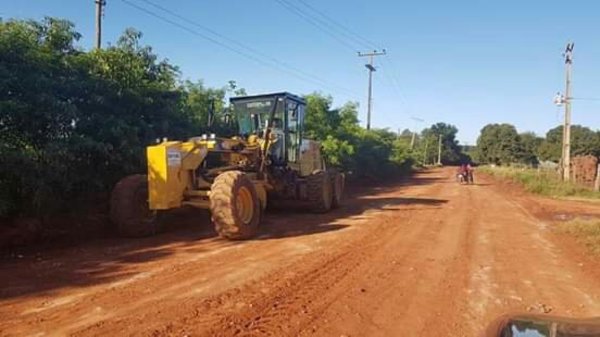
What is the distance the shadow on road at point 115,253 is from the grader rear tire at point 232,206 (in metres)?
0.24

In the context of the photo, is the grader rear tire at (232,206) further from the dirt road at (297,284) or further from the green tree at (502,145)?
the green tree at (502,145)

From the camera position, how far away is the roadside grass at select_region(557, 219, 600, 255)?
1030cm

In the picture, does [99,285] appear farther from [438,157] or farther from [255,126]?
[438,157]

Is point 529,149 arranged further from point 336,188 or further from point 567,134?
point 336,188

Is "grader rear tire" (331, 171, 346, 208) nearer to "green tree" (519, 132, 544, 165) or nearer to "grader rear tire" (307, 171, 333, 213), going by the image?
"grader rear tire" (307, 171, 333, 213)

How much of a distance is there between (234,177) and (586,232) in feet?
24.7

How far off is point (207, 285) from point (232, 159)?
541 centimetres

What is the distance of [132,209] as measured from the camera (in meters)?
10.0

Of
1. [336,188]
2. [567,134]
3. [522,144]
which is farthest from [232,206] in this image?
[522,144]

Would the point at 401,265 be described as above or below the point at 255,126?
below

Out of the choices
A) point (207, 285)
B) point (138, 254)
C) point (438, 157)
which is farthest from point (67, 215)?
point (438, 157)

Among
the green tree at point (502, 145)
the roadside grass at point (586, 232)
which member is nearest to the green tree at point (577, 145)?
the green tree at point (502, 145)

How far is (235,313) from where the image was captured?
5.49 m

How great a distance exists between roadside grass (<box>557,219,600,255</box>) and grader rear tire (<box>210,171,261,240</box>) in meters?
6.26
